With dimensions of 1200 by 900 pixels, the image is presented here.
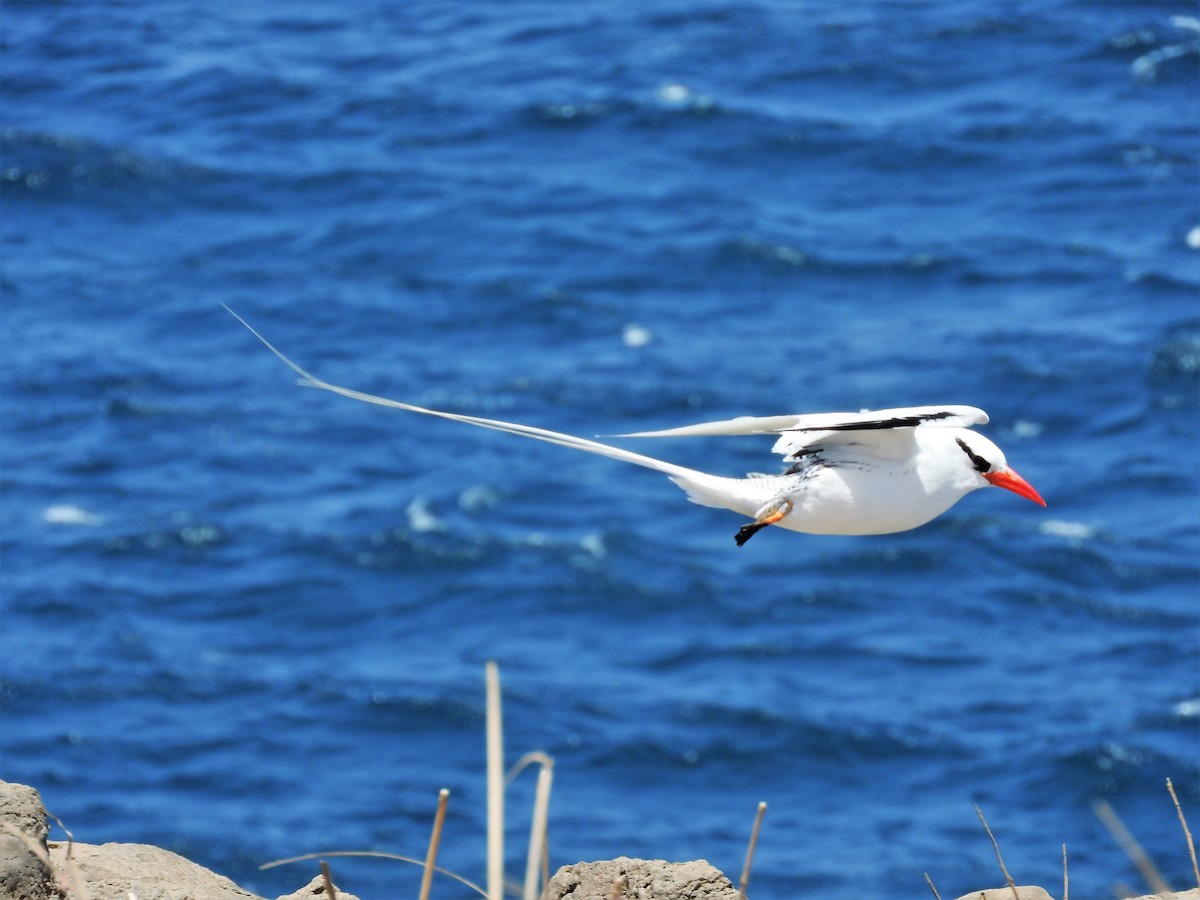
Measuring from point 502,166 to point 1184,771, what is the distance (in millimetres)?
33031

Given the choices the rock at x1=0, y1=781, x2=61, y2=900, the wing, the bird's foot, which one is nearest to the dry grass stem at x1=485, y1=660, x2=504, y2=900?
the wing

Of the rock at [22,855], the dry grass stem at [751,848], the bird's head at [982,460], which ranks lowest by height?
Result: the rock at [22,855]

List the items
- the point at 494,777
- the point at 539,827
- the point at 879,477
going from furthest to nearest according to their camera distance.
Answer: the point at 879,477, the point at 539,827, the point at 494,777

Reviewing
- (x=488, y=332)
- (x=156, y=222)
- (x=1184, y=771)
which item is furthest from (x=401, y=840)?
(x=156, y=222)

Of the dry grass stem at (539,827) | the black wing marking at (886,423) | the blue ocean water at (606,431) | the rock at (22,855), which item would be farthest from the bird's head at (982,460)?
the blue ocean water at (606,431)

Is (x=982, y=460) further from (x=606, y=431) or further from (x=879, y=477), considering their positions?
(x=606, y=431)

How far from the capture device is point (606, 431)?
40812 mm

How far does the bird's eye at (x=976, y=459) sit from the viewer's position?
876 cm

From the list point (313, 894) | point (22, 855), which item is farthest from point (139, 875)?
point (22, 855)

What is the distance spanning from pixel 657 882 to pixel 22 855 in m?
3.00

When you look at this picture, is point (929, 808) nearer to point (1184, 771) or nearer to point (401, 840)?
point (1184, 771)

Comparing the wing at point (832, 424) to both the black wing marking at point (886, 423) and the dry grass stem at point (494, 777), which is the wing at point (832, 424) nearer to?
the black wing marking at point (886, 423)

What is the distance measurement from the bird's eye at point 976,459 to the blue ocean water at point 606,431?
22.0 metres

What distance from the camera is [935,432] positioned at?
884 cm
